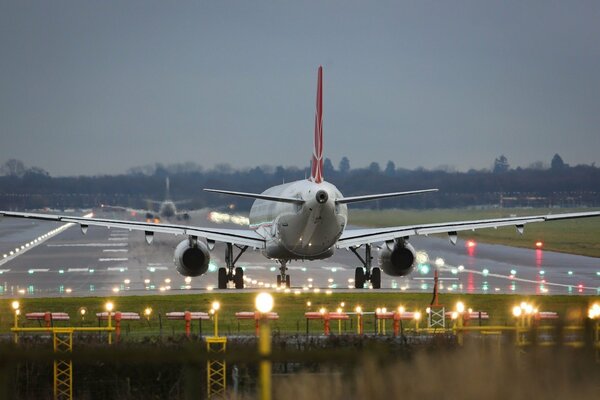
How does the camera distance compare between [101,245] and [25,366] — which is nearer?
[25,366]

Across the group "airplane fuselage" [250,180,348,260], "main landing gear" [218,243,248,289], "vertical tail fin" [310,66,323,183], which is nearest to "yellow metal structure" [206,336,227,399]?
"airplane fuselage" [250,180,348,260]

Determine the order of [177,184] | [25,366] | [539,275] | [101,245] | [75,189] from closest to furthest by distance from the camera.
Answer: [25,366] < [539,275] < [101,245] < [177,184] < [75,189]

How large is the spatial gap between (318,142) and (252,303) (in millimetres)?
9635

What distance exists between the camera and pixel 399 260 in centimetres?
4800

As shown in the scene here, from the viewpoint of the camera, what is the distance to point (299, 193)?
142ft

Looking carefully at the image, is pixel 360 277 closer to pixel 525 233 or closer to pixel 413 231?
pixel 413 231

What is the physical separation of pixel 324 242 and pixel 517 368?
106 feet

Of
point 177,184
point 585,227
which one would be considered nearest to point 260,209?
point 177,184

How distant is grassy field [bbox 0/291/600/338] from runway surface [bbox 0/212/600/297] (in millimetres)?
3852

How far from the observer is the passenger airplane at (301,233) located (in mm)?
43062

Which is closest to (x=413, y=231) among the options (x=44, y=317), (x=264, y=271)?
(x=264, y=271)

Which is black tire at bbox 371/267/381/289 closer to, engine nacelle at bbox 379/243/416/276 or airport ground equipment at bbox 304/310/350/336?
engine nacelle at bbox 379/243/416/276

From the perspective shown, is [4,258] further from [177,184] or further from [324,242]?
[177,184]

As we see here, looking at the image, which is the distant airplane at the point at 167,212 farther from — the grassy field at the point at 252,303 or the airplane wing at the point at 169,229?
the grassy field at the point at 252,303
